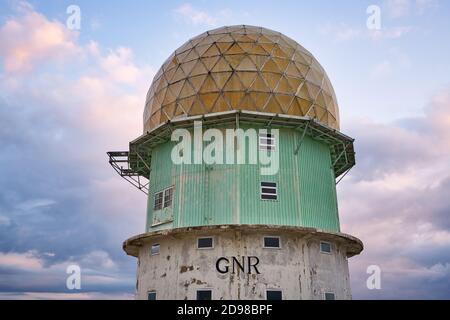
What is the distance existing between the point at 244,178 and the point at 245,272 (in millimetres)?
4302

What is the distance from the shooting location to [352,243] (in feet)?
70.8

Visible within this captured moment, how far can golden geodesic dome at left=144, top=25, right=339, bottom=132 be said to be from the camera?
2195 centimetres

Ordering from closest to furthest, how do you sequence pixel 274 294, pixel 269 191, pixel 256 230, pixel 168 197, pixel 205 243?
pixel 274 294
pixel 256 230
pixel 205 243
pixel 269 191
pixel 168 197

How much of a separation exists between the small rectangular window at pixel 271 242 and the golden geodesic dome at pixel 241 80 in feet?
20.2

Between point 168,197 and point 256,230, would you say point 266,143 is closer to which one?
point 256,230

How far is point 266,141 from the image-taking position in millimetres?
21656

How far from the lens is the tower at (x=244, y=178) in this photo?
19219mm

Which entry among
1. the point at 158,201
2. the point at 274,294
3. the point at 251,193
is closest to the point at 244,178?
the point at 251,193

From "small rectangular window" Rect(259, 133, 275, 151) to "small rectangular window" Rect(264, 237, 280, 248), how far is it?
14.4 feet

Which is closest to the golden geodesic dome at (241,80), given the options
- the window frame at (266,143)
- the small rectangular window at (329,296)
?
the window frame at (266,143)

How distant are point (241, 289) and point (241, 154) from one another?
614 centimetres

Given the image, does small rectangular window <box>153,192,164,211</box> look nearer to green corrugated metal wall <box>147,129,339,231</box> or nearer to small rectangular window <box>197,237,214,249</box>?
green corrugated metal wall <box>147,129,339,231</box>

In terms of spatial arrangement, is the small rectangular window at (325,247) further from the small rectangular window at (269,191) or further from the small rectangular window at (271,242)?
the small rectangular window at (269,191)
